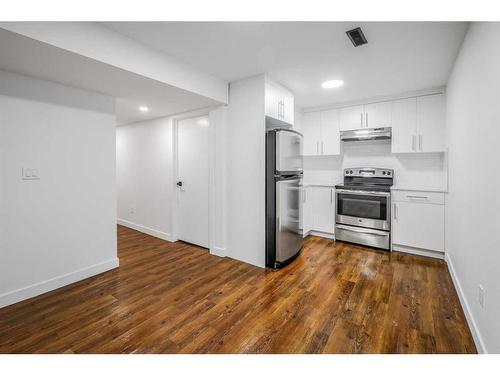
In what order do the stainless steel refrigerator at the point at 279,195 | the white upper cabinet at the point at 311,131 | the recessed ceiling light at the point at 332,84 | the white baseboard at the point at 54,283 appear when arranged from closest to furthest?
the white baseboard at the point at 54,283
the stainless steel refrigerator at the point at 279,195
the recessed ceiling light at the point at 332,84
the white upper cabinet at the point at 311,131

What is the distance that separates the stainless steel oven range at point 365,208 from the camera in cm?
360

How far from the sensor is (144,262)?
10.4ft

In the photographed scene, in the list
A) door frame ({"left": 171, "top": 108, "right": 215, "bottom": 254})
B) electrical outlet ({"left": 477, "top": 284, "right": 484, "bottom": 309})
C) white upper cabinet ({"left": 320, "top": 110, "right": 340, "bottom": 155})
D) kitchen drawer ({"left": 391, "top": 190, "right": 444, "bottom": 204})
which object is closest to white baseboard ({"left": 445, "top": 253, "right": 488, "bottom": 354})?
electrical outlet ({"left": 477, "top": 284, "right": 484, "bottom": 309})

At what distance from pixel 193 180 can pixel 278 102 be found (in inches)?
69.7

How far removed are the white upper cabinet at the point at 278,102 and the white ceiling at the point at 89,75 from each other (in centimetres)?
75

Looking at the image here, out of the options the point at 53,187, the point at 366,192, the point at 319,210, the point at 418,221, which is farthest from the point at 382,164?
the point at 53,187

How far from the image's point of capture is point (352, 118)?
4.06m

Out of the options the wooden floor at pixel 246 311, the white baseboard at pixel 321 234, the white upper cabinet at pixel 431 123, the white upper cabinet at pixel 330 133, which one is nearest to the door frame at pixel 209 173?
the wooden floor at pixel 246 311

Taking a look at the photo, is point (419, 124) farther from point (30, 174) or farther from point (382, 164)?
point (30, 174)

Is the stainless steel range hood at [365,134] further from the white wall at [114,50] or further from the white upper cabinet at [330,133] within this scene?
the white wall at [114,50]

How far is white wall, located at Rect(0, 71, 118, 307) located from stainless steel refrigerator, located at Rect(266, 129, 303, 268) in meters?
1.93

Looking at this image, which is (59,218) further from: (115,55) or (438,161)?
(438,161)

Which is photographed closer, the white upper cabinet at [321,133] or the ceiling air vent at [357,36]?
the ceiling air vent at [357,36]
